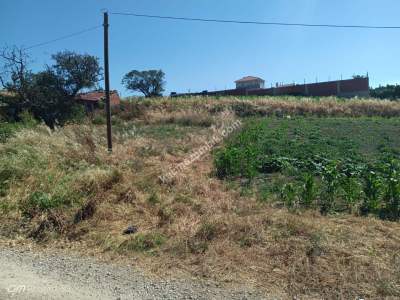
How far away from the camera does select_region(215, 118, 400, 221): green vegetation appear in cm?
722

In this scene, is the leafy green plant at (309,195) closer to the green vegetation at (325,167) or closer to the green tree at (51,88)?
the green vegetation at (325,167)

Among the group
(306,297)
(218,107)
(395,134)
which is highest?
(218,107)

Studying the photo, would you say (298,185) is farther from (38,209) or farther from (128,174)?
(38,209)

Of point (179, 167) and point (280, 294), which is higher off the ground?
point (179, 167)

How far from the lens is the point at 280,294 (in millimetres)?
4277

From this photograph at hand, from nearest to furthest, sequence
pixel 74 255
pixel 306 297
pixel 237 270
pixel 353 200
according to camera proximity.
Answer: pixel 306 297
pixel 237 270
pixel 74 255
pixel 353 200

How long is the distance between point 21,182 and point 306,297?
713 cm

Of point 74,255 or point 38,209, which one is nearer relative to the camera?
point 74,255

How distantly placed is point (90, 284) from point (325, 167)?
6.75 meters

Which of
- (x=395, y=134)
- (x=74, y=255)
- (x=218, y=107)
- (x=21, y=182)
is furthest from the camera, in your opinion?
(x=218, y=107)

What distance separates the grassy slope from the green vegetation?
26.1 inches

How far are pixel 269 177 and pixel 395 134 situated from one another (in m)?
10.1

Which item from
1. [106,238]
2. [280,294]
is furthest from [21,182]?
[280,294]

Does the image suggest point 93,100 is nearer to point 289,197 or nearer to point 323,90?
point 323,90
